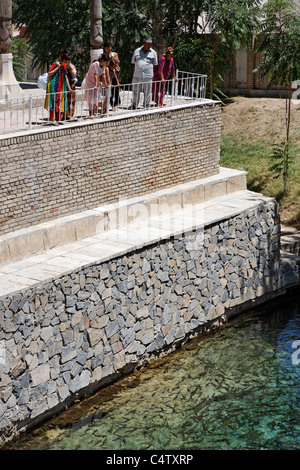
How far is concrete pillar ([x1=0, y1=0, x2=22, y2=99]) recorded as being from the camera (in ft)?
46.6

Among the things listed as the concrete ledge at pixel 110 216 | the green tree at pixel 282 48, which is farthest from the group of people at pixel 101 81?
the green tree at pixel 282 48

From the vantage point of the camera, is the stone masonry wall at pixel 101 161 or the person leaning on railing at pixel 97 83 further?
the person leaning on railing at pixel 97 83

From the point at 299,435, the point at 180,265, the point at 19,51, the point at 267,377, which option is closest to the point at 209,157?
the point at 180,265

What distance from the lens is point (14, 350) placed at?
33.2 ft

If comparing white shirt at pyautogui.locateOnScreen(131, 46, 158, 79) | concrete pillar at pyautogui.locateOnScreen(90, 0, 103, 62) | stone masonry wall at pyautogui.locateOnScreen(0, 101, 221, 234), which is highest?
concrete pillar at pyautogui.locateOnScreen(90, 0, 103, 62)

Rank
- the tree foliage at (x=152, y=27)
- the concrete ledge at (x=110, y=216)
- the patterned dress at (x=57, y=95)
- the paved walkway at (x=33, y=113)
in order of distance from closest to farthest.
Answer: the concrete ledge at (x=110, y=216) → the paved walkway at (x=33, y=113) → the patterned dress at (x=57, y=95) → the tree foliage at (x=152, y=27)

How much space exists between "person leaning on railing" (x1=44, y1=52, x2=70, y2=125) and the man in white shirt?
68.6 inches

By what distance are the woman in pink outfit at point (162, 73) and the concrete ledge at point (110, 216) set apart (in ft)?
5.70

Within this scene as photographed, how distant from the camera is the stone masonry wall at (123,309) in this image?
10.3 meters

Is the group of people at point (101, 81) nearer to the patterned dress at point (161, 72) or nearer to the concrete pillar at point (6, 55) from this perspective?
the patterned dress at point (161, 72)

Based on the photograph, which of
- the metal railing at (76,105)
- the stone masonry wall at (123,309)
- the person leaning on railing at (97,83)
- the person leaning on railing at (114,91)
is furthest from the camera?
the person leaning on railing at (114,91)

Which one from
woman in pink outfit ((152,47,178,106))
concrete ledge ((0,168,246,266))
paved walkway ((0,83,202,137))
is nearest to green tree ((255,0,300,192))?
concrete ledge ((0,168,246,266))

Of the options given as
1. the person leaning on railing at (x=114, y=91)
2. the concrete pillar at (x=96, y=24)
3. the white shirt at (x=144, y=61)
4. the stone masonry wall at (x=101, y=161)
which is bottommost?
the stone masonry wall at (x=101, y=161)

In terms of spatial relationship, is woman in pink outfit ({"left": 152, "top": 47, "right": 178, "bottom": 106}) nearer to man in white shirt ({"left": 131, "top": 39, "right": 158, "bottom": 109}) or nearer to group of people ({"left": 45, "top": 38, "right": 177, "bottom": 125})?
group of people ({"left": 45, "top": 38, "right": 177, "bottom": 125})
